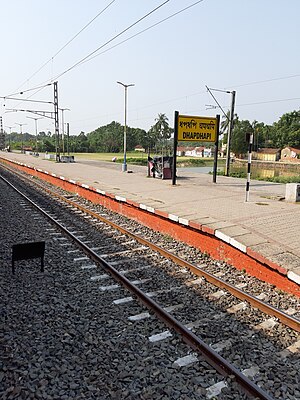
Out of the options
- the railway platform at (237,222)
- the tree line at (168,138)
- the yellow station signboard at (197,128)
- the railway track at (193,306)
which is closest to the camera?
the railway track at (193,306)

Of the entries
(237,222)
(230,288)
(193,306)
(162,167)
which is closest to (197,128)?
(162,167)

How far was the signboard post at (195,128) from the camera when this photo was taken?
16139 mm

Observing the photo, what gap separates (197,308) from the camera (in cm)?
526

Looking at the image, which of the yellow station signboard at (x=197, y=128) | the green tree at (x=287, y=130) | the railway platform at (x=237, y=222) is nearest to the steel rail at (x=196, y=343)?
the railway platform at (x=237, y=222)

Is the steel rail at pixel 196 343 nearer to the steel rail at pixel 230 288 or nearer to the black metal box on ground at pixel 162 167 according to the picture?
the steel rail at pixel 230 288

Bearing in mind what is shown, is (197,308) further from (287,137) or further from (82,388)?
(287,137)

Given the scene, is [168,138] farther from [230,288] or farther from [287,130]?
[230,288]

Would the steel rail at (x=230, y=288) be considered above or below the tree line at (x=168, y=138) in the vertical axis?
below

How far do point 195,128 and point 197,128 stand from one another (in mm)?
110

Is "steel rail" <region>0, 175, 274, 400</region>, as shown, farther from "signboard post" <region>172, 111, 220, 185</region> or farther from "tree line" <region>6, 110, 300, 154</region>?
"tree line" <region>6, 110, 300, 154</region>

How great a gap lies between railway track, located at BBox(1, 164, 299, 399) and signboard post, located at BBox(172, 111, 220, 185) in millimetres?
8722

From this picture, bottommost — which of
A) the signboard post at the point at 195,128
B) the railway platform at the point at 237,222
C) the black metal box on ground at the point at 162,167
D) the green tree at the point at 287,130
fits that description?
the railway platform at the point at 237,222

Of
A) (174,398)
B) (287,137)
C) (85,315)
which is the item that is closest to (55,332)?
(85,315)

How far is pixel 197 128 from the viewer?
655 inches
